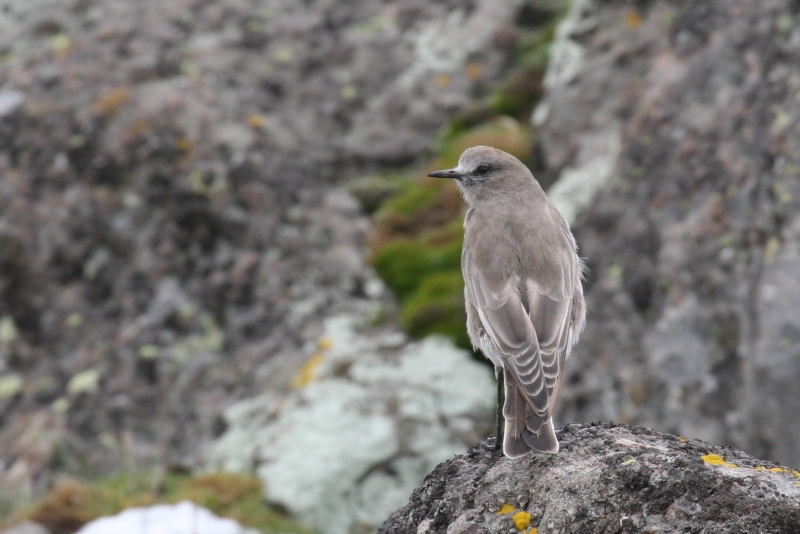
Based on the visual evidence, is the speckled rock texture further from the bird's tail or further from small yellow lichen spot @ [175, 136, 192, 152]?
small yellow lichen spot @ [175, 136, 192, 152]

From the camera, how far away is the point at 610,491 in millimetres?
3850

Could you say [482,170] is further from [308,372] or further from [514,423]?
[308,372]

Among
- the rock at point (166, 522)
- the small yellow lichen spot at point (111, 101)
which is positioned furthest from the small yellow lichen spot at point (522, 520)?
the small yellow lichen spot at point (111, 101)

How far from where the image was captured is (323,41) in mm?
12648

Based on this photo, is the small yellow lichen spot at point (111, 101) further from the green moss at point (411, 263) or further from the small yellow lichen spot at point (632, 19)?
the small yellow lichen spot at point (632, 19)

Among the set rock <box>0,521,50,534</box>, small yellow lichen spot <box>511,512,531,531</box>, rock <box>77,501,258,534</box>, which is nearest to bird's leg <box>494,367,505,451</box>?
small yellow lichen spot <box>511,512,531,531</box>

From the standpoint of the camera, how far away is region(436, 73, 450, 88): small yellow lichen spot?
12.1 meters

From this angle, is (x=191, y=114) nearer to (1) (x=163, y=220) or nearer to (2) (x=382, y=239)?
(1) (x=163, y=220)

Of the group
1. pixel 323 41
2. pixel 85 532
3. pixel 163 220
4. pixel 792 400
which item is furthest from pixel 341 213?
pixel 792 400

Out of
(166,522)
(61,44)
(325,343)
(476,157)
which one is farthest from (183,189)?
(476,157)

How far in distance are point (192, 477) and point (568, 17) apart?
7141mm

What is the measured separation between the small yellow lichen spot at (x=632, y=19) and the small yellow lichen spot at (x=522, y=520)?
7.83 m

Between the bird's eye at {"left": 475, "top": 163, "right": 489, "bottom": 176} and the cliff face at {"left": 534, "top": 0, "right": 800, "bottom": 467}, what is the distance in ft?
6.61

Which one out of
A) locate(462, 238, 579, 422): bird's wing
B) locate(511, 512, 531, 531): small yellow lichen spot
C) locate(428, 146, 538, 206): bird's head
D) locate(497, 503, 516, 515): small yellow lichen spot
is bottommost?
locate(497, 503, 516, 515): small yellow lichen spot
